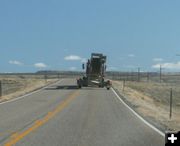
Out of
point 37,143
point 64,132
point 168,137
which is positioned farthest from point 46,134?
point 168,137

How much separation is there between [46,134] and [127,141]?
8.50ft

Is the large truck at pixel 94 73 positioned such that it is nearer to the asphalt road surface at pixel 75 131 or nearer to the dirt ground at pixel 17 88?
the dirt ground at pixel 17 88

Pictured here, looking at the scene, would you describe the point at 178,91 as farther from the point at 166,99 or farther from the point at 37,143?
the point at 37,143

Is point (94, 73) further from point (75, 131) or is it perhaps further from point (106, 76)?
point (75, 131)

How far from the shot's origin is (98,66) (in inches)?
2058

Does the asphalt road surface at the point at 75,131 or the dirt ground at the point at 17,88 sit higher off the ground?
the dirt ground at the point at 17,88

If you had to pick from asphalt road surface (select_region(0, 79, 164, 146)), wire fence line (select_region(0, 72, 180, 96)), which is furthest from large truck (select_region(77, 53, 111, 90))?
asphalt road surface (select_region(0, 79, 164, 146))

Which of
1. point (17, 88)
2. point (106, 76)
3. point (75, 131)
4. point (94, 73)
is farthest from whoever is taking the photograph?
point (106, 76)

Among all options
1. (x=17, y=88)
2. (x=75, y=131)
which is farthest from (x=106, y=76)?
(x=75, y=131)

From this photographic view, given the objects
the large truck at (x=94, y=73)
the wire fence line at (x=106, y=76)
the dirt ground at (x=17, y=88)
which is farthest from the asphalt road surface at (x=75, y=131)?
the large truck at (x=94, y=73)

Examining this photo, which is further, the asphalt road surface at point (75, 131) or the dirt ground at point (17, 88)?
the dirt ground at point (17, 88)

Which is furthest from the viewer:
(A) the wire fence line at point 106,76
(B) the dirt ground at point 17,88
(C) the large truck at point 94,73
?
(A) the wire fence line at point 106,76

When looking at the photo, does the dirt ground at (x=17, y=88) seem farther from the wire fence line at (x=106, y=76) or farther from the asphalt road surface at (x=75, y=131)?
the asphalt road surface at (x=75, y=131)

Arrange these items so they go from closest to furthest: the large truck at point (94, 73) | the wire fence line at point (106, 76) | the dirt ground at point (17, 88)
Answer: the dirt ground at point (17, 88) → the large truck at point (94, 73) → the wire fence line at point (106, 76)
